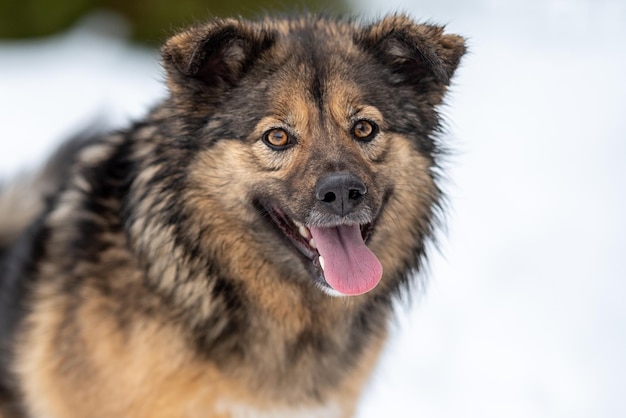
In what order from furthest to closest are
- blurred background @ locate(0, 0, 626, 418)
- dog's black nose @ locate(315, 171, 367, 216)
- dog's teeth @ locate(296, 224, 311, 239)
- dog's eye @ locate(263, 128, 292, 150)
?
blurred background @ locate(0, 0, 626, 418)
dog's teeth @ locate(296, 224, 311, 239)
dog's eye @ locate(263, 128, 292, 150)
dog's black nose @ locate(315, 171, 367, 216)

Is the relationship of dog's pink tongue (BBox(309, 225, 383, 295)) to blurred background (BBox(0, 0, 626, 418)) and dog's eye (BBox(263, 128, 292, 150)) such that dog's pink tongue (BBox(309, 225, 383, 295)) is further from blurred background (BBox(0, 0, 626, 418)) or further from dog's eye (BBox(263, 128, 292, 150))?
blurred background (BBox(0, 0, 626, 418))

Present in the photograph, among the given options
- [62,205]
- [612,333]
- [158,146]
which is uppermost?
[158,146]

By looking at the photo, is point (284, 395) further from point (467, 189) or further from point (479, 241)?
point (467, 189)

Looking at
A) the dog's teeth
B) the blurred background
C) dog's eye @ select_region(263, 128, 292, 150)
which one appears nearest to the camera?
dog's eye @ select_region(263, 128, 292, 150)

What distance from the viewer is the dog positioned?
9.45 feet

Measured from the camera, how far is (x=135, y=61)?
26.2 ft

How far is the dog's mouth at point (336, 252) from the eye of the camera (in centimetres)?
292

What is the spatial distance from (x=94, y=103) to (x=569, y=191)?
377cm

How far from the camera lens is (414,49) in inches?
117

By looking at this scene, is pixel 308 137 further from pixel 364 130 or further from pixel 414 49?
pixel 414 49

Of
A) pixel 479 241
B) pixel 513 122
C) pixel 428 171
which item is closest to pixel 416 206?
pixel 428 171

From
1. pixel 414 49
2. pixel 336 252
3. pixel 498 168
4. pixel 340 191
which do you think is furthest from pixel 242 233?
pixel 498 168

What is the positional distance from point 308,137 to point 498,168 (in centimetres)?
394

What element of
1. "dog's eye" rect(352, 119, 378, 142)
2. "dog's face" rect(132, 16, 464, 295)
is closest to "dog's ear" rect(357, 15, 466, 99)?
"dog's face" rect(132, 16, 464, 295)
